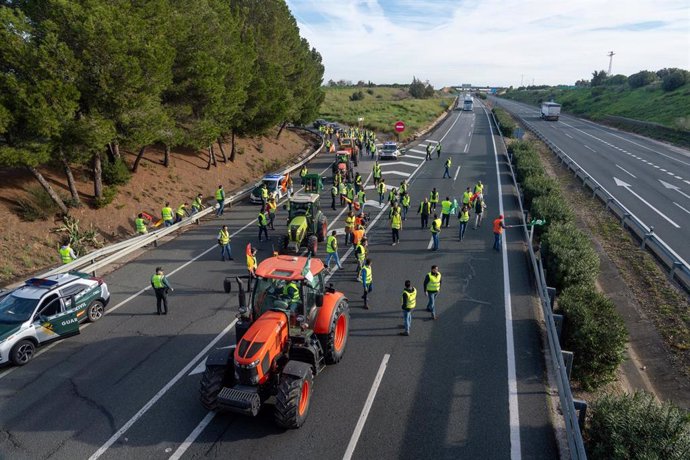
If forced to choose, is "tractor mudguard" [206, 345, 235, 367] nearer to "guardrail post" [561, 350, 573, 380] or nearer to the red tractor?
the red tractor

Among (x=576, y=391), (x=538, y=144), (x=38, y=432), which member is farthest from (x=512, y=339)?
(x=538, y=144)

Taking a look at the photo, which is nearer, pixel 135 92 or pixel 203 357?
pixel 203 357

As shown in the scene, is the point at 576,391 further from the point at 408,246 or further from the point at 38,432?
the point at 38,432

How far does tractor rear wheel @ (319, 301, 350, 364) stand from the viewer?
33.9 feet

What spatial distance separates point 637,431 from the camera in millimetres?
7098

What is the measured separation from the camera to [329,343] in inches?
408

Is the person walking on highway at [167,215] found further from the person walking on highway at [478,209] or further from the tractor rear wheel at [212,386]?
the person walking on highway at [478,209]

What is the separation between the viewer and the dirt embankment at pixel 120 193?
1791 centimetres

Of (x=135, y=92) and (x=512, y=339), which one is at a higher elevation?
(x=135, y=92)

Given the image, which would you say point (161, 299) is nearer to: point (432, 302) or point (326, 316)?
point (326, 316)

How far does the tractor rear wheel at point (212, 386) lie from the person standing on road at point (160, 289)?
5555mm

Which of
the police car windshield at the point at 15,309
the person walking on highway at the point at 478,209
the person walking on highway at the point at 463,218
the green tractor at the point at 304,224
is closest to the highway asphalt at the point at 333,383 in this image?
the police car windshield at the point at 15,309

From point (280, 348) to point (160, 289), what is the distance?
243 inches

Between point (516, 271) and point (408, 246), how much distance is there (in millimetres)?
4770
